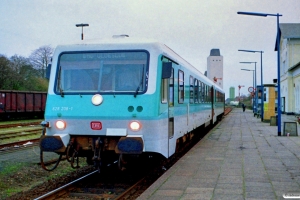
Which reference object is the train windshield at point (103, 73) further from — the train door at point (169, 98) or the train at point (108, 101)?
the train door at point (169, 98)

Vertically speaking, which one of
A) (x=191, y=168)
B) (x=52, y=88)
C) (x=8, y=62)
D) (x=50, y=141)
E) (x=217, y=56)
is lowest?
(x=191, y=168)

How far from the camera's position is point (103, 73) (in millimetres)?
8820

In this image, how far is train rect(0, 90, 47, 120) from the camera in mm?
33781

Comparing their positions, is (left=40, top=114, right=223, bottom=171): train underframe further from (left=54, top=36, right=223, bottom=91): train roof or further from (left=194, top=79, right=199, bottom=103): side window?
(left=194, top=79, right=199, bottom=103): side window

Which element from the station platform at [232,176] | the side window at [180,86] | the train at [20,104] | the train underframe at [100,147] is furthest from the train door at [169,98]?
the train at [20,104]

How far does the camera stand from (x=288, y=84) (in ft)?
169

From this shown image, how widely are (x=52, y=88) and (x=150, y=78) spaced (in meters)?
2.18

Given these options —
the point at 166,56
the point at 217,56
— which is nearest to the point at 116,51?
the point at 166,56

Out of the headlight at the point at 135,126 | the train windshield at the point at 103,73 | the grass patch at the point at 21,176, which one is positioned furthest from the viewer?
the grass patch at the point at 21,176

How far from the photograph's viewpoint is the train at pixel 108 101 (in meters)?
8.38

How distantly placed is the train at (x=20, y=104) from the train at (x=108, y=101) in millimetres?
25903

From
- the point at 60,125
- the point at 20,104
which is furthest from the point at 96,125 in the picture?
the point at 20,104

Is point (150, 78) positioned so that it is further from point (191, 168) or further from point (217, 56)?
point (217, 56)

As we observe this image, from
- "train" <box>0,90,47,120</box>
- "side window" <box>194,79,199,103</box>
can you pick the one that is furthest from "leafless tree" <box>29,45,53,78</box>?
"side window" <box>194,79,199,103</box>
